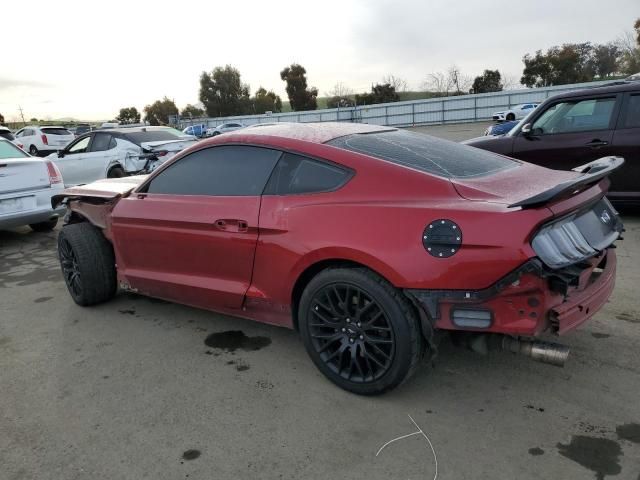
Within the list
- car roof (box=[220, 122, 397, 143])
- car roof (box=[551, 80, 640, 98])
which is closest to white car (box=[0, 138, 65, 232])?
car roof (box=[220, 122, 397, 143])

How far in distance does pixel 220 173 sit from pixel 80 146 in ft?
27.6

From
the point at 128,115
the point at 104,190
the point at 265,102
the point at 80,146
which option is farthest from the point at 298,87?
the point at 104,190

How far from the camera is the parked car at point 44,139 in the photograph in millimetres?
23172

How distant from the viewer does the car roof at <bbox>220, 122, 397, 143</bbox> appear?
3385mm

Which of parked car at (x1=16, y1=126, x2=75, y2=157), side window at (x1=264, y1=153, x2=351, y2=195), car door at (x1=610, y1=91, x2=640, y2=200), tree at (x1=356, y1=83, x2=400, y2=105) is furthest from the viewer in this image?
tree at (x1=356, y1=83, x2=400, y2=105)

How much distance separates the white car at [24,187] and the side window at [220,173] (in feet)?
12.8

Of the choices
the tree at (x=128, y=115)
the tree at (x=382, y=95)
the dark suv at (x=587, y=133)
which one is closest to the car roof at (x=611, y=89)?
the dark suv at (x=587, y=133)

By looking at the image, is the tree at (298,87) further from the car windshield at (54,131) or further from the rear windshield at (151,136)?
the rear windshield at (151,136)

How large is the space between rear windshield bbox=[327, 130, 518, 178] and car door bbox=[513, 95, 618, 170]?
3.32 m

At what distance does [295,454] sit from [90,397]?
1425 millimetres

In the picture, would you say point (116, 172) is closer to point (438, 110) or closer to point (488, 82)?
point (438, 110)

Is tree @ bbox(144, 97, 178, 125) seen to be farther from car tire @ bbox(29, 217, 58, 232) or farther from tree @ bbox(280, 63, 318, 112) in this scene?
car tire @ bbox(29, 217, 58, 232)

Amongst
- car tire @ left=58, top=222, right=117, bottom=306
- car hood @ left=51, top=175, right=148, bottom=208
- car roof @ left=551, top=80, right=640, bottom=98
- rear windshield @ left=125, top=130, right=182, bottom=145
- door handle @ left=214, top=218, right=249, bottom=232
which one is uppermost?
car roof @ left=551, top=80, right=640, bottom=98

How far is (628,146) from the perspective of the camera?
6094 mm
